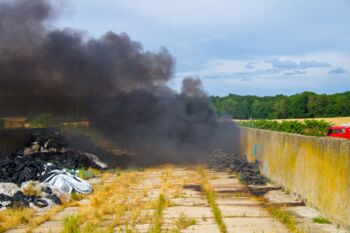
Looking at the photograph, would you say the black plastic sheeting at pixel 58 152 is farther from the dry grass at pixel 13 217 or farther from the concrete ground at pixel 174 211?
the dry grass at pixel 13 217

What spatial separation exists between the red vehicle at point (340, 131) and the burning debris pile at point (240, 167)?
25.9 feet

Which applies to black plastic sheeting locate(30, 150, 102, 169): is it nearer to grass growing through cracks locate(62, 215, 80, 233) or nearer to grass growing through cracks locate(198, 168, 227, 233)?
grass growing through cracks locate(198, 168, 227, 233)

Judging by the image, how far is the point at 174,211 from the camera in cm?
952

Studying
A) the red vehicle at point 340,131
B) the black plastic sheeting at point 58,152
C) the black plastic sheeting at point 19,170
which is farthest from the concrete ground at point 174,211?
the red vehicle at point 340,131

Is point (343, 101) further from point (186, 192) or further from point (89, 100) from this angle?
point (186, 192)

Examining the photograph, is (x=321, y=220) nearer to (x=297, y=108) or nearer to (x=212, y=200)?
(x=212, y=200)

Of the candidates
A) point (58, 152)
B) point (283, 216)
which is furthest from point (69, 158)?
point (283, 216)

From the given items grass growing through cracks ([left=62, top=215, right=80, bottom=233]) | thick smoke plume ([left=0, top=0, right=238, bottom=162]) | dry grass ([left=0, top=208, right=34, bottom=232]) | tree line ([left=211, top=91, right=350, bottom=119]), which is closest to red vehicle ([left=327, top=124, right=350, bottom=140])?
thick smoke plume ([left=0, top=0, right=238, bottom=162])

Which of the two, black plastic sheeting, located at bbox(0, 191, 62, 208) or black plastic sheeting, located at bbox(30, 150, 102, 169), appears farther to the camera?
black plastic sheeting, located at bbox(30, 150, 102, 169)

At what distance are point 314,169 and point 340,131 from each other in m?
15.7

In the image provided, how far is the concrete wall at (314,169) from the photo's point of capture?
786 centimetres

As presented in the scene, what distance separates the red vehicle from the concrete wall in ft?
33.7

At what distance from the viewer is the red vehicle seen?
76.9 feet

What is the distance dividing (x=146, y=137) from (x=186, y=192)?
995cm
